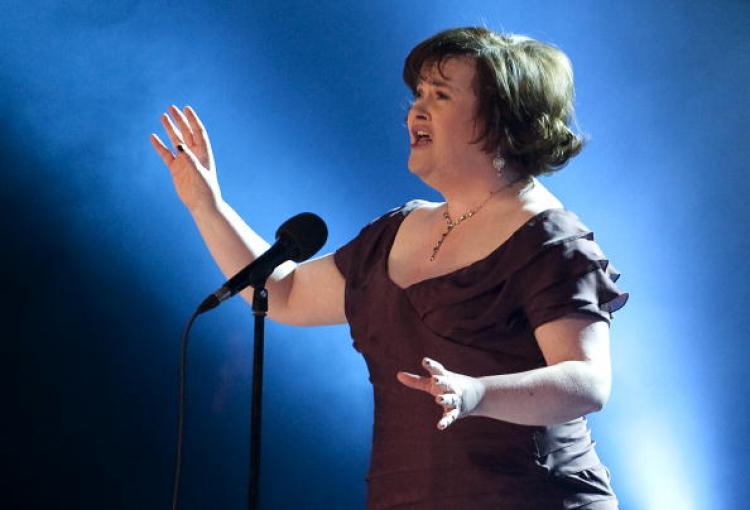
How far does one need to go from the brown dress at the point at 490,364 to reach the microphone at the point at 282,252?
0.24 metres

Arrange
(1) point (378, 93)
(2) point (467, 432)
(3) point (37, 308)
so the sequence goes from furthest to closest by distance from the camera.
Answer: (1) point (378, 93) < (3) point (37, 308) < (2) point (467, 432)

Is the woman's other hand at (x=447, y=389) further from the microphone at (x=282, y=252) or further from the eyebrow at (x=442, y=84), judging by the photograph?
the eyebrow at (x=442, y=84)

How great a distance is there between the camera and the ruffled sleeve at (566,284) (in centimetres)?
164

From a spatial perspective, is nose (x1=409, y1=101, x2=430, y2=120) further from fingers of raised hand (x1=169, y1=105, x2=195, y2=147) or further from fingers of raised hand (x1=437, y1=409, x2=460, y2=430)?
fingers of raised hand (x1=437, y1=409, x2=460, y2=430)

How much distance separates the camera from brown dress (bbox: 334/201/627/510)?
5.42 feet

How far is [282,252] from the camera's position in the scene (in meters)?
1.59

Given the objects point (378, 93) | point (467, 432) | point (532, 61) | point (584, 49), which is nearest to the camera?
point (467, 432)

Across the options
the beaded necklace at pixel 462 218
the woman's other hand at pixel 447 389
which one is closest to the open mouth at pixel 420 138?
the beaded necklace at pixel 462 218

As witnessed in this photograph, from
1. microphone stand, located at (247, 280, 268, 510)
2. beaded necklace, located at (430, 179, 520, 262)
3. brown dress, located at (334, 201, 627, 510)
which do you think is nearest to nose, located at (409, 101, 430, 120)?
beaded necklace, located at (430, 179, 520, 262)

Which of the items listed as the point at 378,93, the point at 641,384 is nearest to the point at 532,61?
the point at 378,93

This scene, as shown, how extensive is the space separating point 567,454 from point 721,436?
1.03m

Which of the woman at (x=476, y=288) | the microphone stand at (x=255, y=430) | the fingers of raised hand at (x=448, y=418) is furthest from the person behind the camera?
the woman at (x=476, y=288)

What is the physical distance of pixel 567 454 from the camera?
1696 mm

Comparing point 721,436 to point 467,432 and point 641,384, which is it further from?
point 467,432
